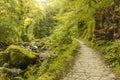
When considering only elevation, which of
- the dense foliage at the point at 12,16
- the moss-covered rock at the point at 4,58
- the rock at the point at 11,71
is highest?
the dense foliage at the point at 12,16

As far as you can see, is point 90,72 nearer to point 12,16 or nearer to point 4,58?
point 4,58

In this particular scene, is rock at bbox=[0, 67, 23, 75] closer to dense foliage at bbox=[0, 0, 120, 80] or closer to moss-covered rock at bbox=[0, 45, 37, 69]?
dense foliage at bbox=[0, 0, 120, 80]

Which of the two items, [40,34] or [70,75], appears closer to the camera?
[70,75]

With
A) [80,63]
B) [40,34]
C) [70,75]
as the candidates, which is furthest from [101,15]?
[40,34]

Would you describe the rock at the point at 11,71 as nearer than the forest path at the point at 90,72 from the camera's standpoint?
No

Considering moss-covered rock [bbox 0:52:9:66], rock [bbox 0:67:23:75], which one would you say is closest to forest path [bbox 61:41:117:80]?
rock [bbox 0:67:23:75]

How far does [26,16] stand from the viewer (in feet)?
131

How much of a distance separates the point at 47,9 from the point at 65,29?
3854 centimetres

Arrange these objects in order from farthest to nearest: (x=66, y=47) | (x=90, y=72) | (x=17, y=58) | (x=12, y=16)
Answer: (x=12, y=16)
(x=66, y=47)
(x=17, y=58)
(x=90, y=72)

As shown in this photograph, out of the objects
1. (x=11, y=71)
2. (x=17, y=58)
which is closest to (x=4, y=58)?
(x=17, y=58)

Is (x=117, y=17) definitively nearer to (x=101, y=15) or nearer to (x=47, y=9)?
(x=101, y=15)

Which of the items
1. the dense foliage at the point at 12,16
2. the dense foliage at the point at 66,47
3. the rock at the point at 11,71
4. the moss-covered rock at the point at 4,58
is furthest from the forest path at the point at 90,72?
the dense foliage at the point at 12,16

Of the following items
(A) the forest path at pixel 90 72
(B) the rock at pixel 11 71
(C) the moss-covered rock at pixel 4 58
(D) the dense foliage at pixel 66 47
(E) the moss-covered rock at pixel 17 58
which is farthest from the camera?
(C) the moss-covered rock at pixel 4 58

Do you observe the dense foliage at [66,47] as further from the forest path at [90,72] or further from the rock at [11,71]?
the forest path at [90,72]
